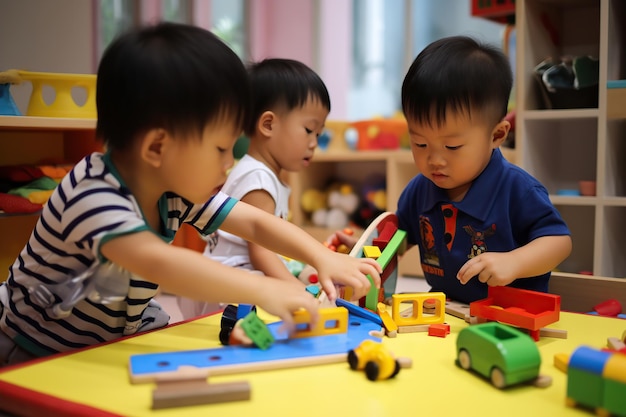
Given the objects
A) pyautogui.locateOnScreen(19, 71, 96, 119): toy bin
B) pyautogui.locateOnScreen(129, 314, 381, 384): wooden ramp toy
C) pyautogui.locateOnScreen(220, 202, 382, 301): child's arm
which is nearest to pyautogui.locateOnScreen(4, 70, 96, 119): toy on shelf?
pyautogui.locateOnScreen(19, 71, 96, 119): toy bin

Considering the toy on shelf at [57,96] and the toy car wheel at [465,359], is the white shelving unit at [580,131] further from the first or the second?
the toy on shelf at [57,96]

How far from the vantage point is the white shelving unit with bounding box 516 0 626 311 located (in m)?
1.74

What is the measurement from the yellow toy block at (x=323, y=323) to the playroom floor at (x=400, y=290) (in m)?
1.20

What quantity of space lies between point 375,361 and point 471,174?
491 millimetres

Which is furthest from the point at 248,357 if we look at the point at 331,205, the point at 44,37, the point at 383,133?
the point at 331,205

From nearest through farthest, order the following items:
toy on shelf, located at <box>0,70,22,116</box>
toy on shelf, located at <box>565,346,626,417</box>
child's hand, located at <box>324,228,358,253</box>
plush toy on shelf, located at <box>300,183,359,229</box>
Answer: toy on shelf, located at <box>565,346,626,417</box> → child's hand, located at <box>324,228,358,253</box> → toy on shelf, located at <box>0,70,22,116</box> → plush toy on shelf, located at <box>300,183,359,229</box>

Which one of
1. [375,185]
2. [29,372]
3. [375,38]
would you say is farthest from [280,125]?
[375,38]

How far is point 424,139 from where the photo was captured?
1.02m

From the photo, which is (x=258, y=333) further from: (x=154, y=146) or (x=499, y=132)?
(x=499, y=132)

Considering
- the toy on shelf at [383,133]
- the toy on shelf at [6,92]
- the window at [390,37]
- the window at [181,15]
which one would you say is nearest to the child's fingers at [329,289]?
the toy on shelf at [6,92]

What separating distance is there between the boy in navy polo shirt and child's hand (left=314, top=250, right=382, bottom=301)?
206 mm

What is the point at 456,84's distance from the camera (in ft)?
3.21

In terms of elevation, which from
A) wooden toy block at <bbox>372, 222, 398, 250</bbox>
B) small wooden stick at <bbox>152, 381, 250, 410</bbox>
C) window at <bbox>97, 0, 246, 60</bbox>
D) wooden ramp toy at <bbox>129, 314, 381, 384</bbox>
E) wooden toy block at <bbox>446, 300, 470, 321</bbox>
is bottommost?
wooden toy block at <bbox>446, 300, 470, 321</bbox>

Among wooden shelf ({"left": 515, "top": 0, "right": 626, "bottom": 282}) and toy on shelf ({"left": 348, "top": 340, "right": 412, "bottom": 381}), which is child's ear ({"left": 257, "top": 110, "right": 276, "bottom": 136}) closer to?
toy on shelf ({"left": 348, "top": 340, "right": 412, "bottom": 381})
